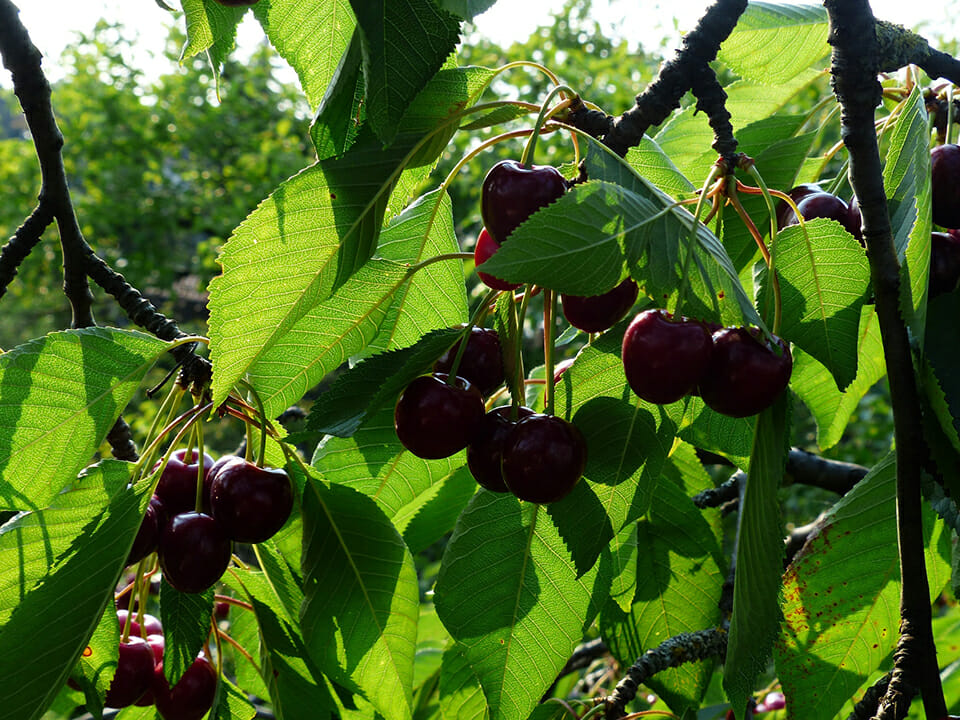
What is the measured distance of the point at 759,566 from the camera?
0.54m

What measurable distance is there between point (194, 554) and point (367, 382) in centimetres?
22

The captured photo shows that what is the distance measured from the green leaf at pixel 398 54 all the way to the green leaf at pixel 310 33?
0.54 ft

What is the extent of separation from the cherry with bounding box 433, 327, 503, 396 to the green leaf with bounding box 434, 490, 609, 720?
0.10 metres

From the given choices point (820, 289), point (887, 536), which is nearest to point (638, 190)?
point (820, 289)

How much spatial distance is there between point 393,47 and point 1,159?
7.52m

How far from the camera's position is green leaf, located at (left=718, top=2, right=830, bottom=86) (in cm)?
91

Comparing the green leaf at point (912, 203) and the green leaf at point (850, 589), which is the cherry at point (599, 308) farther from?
the green leaf at point (850, 589)

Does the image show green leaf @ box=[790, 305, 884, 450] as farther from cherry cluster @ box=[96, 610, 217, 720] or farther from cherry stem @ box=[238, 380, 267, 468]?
cherry cluster @ box=[96, 610, 217, 720]

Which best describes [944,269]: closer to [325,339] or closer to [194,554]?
[325,339]

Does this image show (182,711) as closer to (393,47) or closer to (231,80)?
(393,47)

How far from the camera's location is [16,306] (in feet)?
23.4

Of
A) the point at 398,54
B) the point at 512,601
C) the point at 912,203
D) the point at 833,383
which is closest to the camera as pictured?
the point at 398,54

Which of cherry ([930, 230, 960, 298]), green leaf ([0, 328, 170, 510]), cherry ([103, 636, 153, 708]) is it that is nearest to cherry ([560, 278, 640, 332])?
cherry ([930, 230, 960, 298])

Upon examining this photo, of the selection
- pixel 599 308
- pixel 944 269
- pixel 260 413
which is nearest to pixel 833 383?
pixel 944 269
